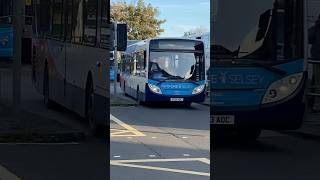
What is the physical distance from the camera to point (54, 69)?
2072 millimetres

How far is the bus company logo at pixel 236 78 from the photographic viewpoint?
1.50 metres

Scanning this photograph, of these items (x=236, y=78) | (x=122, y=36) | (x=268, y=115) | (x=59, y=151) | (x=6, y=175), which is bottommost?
(x=6, y=175)

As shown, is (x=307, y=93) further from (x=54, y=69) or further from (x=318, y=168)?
(x=54, y=69)

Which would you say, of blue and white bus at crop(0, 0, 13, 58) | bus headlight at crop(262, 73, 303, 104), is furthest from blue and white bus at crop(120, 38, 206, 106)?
blue and white bus at crop(0, 0, 13, 58)

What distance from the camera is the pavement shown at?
165cm

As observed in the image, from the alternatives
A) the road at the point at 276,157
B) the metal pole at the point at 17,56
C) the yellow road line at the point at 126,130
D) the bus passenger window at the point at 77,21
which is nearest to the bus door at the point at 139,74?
the yellow road line at the point at 126,130

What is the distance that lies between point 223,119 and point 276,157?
0.28 m

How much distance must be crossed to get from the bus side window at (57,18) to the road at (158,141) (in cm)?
46

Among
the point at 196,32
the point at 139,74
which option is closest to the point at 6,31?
the point at 139,74

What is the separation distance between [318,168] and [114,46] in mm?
796

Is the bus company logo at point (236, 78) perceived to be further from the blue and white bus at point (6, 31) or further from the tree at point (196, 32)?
the blue and white bus at point (6, 31)

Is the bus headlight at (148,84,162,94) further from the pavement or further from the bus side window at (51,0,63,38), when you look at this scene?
the bus side window at (51,0,63,38)

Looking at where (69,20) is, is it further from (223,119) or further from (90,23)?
(223,119)

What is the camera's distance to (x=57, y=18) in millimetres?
1972
